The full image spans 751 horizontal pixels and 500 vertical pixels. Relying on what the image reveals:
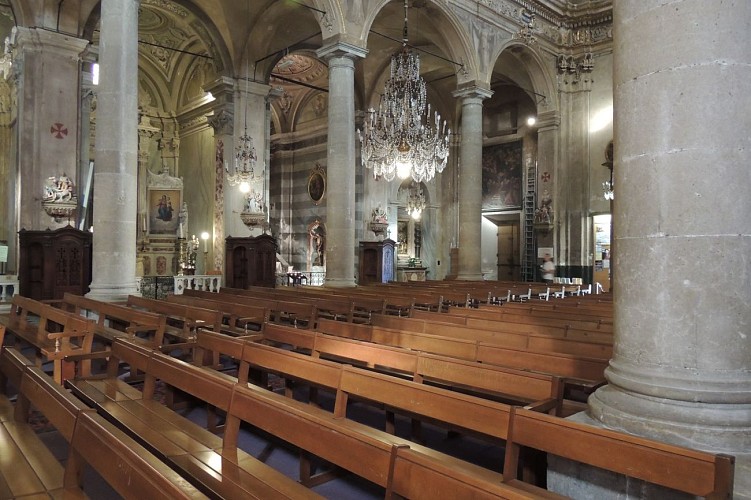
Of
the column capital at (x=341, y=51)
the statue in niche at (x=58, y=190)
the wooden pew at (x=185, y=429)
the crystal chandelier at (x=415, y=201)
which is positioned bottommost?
the wooden pew at (x=185, y=429)

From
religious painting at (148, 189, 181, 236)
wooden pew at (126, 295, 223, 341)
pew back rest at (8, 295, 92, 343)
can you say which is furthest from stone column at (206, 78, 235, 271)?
pew back rest at (8, 295, 92, 343)

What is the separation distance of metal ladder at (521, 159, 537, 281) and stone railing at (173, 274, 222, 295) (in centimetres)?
1212

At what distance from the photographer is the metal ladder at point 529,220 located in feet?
71.0

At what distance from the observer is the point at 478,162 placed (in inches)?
639

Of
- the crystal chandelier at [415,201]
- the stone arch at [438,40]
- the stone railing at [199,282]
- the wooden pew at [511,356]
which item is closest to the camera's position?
the wooden pew at [511,356]

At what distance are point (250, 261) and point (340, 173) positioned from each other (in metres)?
4.64

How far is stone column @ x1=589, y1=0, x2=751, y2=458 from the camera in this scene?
245 centimetres

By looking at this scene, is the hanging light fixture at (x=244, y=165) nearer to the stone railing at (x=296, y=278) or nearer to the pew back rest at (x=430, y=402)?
the stone railing at (x=296, y=278)

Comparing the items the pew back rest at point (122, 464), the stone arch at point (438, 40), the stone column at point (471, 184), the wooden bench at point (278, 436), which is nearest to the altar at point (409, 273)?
the stone column at point (471, 184)

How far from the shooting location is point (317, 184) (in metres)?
23.0

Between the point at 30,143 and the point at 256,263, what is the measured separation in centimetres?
615

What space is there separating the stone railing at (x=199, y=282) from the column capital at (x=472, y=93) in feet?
28.7

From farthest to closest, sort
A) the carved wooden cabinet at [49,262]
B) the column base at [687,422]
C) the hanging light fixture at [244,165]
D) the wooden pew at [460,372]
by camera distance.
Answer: the hanging light fixture at [244,165], the carved wooden cabinet at [49,262], the wooden pew at [460,372], the column base at [687,422]

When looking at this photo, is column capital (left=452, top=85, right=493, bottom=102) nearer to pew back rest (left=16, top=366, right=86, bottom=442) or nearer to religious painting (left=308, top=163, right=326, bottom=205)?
religious painting (left=308, top=163, right=326, bottom=205)
